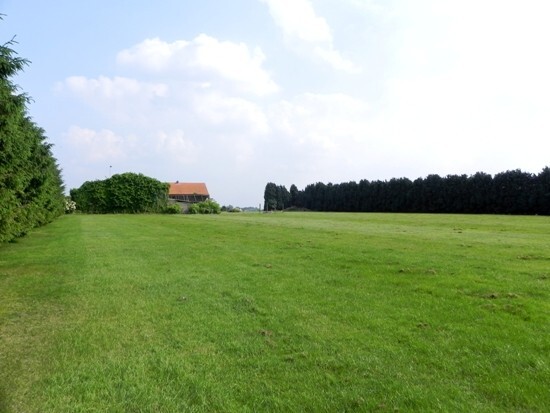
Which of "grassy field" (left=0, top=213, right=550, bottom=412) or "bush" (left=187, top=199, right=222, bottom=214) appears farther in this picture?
"bush" (left=187, top=199, right=222, bottom=214)

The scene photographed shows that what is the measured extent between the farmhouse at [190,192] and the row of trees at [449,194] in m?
30.2

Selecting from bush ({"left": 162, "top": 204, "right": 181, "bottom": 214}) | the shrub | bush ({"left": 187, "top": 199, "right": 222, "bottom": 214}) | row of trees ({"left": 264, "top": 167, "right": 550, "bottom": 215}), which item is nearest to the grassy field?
bush ({"left": 162, "top": 204, "right": 181, "bottom": 214})

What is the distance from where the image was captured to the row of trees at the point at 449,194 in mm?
63750

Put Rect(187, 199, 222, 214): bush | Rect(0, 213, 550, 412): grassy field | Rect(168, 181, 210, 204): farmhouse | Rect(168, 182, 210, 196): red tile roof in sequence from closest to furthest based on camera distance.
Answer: Rect(0, 213, 550, 412): grassy field, Rect(187, 199, 222, 214): bush, Rect(168, 181, 210, 204): farmhouse, Rect(168, 182, 210, 196): red tile roof

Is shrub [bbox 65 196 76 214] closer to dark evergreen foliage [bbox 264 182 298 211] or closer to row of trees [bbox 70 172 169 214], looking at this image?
row of trees [bbox 70 172 169 214]

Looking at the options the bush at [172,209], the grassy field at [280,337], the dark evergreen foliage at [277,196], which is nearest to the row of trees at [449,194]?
the dark evergreen foliage at [277,196]

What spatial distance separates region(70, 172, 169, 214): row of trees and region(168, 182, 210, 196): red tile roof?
4804 cm

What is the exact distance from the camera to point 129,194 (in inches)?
2274

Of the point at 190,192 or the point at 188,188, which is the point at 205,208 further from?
the point at 188,188

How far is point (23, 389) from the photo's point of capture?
4047 mm

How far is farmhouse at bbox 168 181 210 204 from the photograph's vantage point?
106875mm

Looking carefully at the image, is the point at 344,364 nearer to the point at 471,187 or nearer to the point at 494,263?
the point at 494,263

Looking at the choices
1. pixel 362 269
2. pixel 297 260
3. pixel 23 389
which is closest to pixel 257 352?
pixel 23 389

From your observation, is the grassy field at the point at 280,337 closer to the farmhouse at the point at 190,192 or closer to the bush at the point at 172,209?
the bush at the point at 172,209
